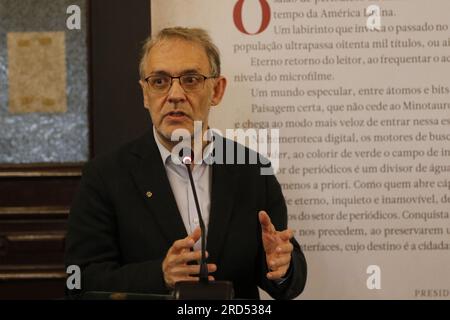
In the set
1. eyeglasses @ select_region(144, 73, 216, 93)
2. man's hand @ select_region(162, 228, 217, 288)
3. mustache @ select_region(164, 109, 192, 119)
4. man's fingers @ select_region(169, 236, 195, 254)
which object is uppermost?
eyeglasses @ select_region(144, 73, 216, 93)

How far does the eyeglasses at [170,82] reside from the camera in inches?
72.4

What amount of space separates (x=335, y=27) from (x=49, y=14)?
3.41 ft

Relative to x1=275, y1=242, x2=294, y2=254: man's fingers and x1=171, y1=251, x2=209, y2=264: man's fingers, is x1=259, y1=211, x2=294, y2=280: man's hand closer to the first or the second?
x1=275, y1=242, x2=294, y2=254: man's fingers

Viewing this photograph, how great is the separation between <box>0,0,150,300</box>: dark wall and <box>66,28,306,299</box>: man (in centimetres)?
44

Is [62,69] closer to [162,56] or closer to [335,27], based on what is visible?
[162,56]

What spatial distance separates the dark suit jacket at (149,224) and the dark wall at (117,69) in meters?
0.44

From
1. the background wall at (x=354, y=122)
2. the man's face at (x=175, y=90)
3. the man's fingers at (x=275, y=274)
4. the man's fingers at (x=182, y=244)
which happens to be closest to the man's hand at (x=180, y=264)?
the man's fingers at (x=182, y=244)

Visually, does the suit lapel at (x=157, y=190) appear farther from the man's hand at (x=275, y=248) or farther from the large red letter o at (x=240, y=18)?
the large red letter o at (x=240, y=18)

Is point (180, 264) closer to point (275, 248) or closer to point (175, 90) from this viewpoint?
point (275, 248)

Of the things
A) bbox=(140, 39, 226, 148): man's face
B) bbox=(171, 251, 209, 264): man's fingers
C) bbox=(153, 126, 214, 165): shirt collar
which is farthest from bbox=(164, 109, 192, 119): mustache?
bbox=(171, 251, 209, 264): man's fingers

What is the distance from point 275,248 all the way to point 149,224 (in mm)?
388

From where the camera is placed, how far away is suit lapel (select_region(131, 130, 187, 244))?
180 centimetres

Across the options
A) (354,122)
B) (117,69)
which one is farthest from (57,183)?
(354,122)

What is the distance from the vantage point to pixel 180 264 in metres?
1.47
